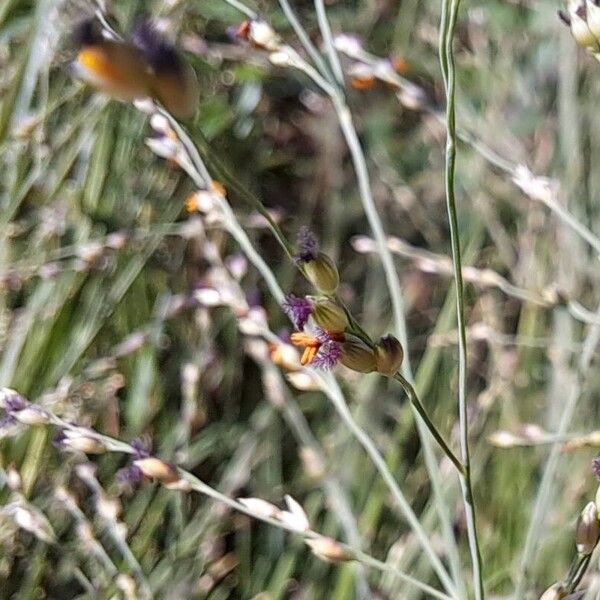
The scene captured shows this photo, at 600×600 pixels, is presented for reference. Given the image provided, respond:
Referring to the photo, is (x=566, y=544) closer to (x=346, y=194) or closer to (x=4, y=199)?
(x=346, y=194)

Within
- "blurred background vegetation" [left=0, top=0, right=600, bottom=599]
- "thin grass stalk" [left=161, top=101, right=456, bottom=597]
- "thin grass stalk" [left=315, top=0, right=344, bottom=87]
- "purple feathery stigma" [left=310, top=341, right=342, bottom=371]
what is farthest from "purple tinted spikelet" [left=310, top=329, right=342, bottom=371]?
"blurred background vegetation" [left=0, top=0, right=600, bottom=599]

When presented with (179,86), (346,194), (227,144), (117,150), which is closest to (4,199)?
(117,150)

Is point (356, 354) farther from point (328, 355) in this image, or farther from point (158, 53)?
point (158, 53)

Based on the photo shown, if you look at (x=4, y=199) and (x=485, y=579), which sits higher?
(x=4, y=199)

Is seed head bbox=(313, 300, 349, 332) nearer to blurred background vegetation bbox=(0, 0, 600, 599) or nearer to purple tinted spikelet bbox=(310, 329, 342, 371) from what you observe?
purple tinted spikelet bbox=(310, 329, 342, 371)

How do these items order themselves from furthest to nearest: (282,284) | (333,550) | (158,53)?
(282,284) < (333,550) < (158,53)

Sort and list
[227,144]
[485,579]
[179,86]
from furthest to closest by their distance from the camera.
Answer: [227,144] → [485,579] → [179,86]

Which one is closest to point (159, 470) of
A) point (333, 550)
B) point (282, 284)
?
point (333, 550)

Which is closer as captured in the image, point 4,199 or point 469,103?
point 4,199
